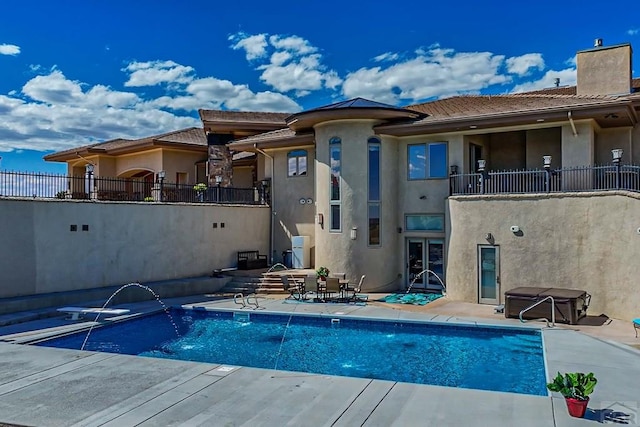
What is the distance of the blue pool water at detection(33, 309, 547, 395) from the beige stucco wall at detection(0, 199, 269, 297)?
374 centimetres

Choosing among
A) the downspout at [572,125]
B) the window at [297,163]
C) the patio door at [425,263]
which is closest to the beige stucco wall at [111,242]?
the window at [297,163]

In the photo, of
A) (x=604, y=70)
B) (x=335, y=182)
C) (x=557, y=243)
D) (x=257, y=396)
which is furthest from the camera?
(x=335, y=182)

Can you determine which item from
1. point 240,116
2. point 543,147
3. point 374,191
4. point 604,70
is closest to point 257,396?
point 374,191

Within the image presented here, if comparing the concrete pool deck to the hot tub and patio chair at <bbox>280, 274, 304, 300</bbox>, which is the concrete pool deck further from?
patio chair at <bbox>280, 274, 304, 300</bbox>

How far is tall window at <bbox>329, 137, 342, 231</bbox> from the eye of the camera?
2003cm

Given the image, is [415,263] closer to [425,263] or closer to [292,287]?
[425,263]

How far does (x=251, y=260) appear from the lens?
2273cm

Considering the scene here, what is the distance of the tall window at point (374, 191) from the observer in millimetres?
19703

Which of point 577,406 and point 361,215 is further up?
point 361,215

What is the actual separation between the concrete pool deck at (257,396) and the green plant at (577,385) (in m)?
0.33

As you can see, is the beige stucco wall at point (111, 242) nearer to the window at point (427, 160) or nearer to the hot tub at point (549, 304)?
the window at point (427, 160)

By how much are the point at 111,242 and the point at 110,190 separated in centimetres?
614

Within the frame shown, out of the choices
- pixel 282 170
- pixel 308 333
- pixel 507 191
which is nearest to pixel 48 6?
pixel 282 170

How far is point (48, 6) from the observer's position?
1927 centimetres
